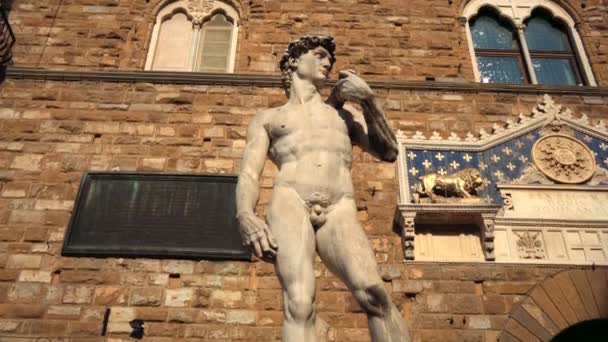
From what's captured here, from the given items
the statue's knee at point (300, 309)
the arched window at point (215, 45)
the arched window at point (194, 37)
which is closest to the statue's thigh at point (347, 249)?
the statue's knee at point (300, 309)

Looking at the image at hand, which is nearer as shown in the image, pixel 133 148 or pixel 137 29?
pixel 133 148

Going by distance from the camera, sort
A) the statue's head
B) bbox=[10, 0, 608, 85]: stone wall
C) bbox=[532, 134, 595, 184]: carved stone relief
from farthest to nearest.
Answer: bbox=[10, 0, 608, 85]: stone wall
bbox=[532, 134, 595, 184]: carved stone relief
the statue's head

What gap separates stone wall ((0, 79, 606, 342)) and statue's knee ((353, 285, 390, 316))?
3052mm

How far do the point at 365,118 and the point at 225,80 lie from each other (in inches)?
164

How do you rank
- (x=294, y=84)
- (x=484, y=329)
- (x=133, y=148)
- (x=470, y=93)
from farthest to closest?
1. (x=470, y=93)
2. (x=133, y=148)
3. (x=484, y=329)
4. (x=294, y=84)

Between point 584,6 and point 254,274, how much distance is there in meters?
6.58

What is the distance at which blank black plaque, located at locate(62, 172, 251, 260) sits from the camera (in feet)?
20.2

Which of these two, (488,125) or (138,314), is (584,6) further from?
(138,314)

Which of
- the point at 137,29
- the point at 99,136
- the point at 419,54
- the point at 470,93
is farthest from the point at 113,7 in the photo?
the point at 470,93

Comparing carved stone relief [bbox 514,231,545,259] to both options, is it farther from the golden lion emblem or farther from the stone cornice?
A: the stone cornice

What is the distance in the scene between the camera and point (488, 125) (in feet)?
23.8

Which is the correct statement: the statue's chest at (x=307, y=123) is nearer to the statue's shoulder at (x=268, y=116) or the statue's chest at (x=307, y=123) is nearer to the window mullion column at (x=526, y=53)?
the statue's shoulder at (x=268, y=116)

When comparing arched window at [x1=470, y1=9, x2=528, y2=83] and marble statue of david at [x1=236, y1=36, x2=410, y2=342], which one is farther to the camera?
arched window at [x1=470, y1=9, x2=528, y2=83]

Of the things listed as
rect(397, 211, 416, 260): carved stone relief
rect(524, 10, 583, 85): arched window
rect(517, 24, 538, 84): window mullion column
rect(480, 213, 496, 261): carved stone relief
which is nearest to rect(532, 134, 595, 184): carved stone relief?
rect(480, 213, 496, 261): carved stone relief
